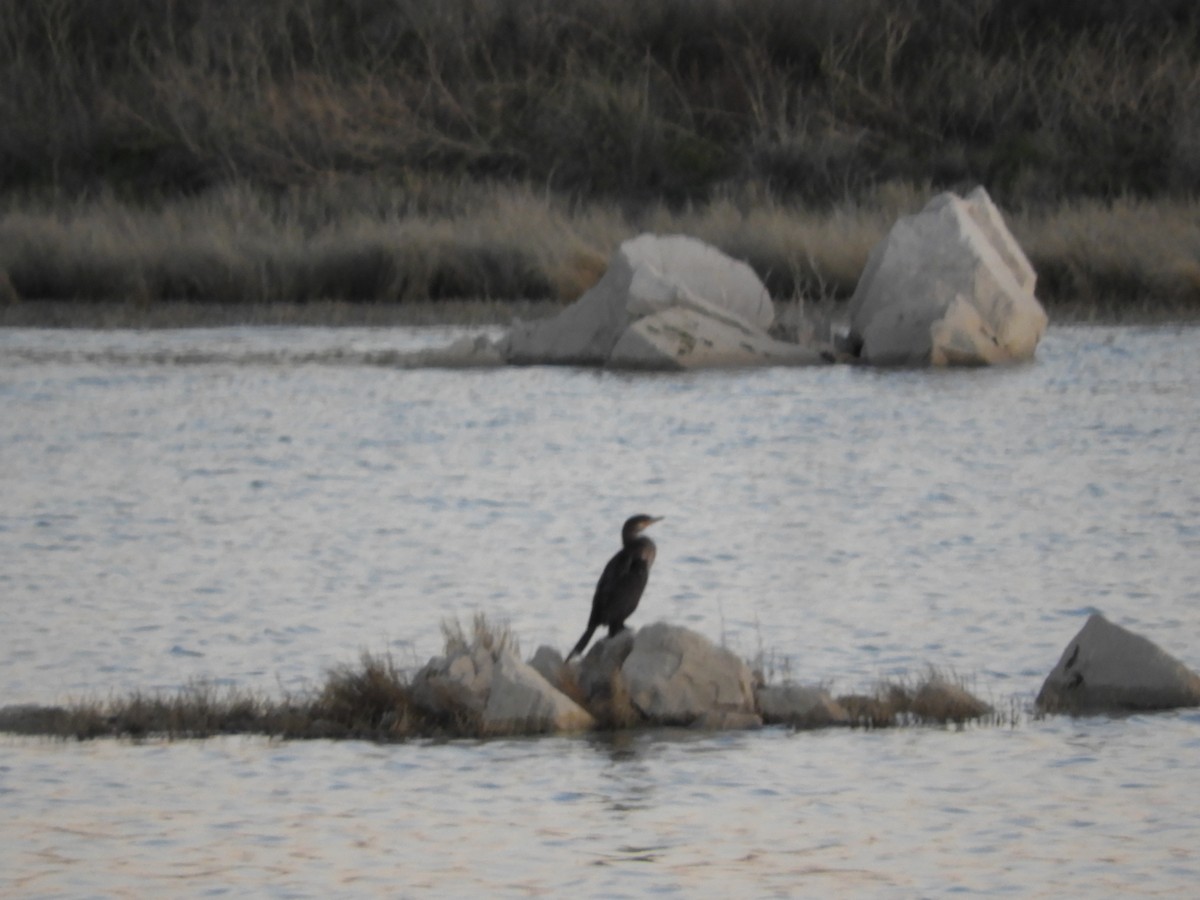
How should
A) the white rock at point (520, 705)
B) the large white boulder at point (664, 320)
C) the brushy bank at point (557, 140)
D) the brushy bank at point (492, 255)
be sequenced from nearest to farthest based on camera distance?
1. the white rock at point (520, 705)
2. the large white boulder at point (664, 320)
3. the brushy bank at point (492, 255)
4. the brushy bank at point (557, 140)

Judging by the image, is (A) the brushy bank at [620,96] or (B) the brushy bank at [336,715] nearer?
(B) the brushy bank at [336,715]

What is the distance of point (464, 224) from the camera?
27734 millimetres

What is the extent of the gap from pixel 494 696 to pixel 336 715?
51 cm

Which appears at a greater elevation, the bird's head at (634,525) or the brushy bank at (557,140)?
the brushy bank at (557,140)

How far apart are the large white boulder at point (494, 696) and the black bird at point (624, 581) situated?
18.5 inches

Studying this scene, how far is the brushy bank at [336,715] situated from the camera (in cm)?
824

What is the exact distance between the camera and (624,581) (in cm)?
874

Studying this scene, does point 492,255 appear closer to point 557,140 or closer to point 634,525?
point 557,140

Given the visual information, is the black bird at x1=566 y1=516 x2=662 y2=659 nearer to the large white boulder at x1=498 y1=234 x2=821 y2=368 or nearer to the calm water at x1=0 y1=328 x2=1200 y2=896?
the calm water at x1=0 y1=328 x2=1200 y2=896

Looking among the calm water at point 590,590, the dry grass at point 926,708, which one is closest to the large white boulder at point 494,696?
the calm water at point 590,590

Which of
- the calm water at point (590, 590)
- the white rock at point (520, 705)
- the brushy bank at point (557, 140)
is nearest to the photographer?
the calm water at point (590, 590)

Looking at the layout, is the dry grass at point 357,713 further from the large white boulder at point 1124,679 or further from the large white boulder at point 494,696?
the large white boulder at point 1124,679

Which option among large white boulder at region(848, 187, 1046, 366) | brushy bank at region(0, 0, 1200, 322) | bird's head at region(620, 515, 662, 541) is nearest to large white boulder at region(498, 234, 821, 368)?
large white boulder at region(848, 187, 1046, 366)

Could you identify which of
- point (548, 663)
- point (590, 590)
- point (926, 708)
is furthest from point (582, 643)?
point (590, 590)
